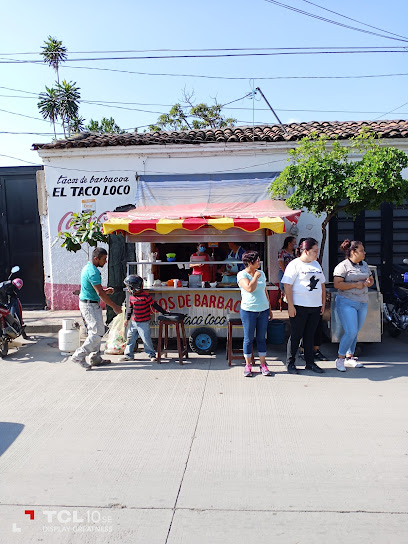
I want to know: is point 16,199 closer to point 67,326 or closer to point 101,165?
point 101,165

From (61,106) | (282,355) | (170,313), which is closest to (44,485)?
(170,313)

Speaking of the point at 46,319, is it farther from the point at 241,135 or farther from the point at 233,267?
the point at 241,135

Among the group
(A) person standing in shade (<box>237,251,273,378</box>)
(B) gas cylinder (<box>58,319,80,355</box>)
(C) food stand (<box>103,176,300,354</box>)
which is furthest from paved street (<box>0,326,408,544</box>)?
(C) food stand (<box>103,176,300,354</box>)

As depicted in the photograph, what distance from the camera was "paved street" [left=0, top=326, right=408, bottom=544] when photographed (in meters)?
3.00

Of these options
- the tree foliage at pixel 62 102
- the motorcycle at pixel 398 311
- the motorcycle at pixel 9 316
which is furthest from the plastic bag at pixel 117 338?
the tree foliage at pixel 62 102

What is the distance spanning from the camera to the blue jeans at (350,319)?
20.7 feet

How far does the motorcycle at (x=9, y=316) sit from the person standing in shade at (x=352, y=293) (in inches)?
196

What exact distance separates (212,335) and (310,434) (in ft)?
10.1

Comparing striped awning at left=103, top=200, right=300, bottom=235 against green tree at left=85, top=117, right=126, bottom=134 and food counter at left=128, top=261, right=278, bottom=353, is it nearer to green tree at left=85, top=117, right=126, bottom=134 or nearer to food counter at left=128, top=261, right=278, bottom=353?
food counter at left=128, top=261, right=278, bottom=353

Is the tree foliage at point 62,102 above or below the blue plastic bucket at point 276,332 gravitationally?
above

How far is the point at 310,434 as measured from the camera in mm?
4312

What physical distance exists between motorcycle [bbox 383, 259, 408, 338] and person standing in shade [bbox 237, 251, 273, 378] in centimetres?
297

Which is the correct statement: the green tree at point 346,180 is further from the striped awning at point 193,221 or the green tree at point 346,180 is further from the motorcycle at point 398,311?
the motorcycle at point 398,311

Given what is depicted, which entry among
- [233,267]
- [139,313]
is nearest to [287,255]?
[233,267]
